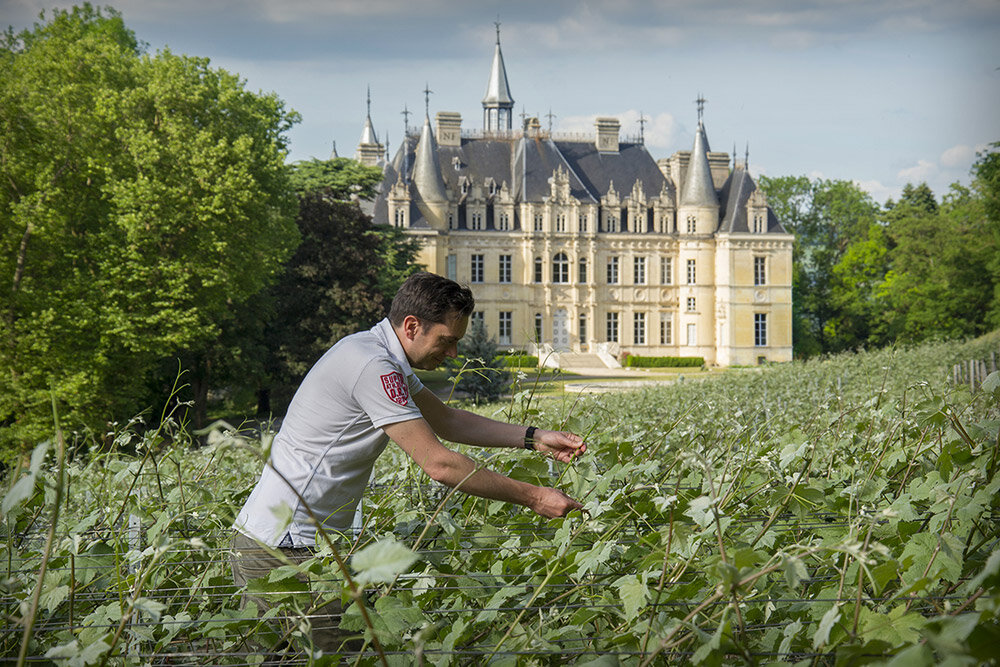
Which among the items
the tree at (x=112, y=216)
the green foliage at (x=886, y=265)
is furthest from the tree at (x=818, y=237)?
the tree at (x=112, y=216)

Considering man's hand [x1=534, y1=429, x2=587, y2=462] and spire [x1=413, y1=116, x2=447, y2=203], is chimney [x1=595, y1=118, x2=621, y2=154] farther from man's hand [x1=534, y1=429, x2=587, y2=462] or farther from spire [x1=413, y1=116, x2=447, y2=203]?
man's hand [x1=534, y1=429, x2=587, y2=462]

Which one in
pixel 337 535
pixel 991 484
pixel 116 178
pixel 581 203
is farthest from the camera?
pixel 581 203

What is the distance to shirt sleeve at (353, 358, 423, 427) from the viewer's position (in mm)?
2322

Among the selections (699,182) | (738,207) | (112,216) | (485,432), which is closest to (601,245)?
(699,182)

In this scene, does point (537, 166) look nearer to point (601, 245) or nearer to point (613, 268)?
point (601, 245)

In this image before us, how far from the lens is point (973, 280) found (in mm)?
37469

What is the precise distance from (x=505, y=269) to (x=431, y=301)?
47.6 metres

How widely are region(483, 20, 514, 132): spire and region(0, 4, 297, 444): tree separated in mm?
34111

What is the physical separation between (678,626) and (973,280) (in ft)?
135

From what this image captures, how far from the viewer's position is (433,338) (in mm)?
2633

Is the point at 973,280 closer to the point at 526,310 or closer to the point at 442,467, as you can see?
the point at 526,310

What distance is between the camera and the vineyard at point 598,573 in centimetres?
135

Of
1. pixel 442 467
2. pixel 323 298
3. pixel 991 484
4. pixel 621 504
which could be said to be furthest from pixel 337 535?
pixel 323 298

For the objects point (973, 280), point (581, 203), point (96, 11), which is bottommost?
point (973, 280)
